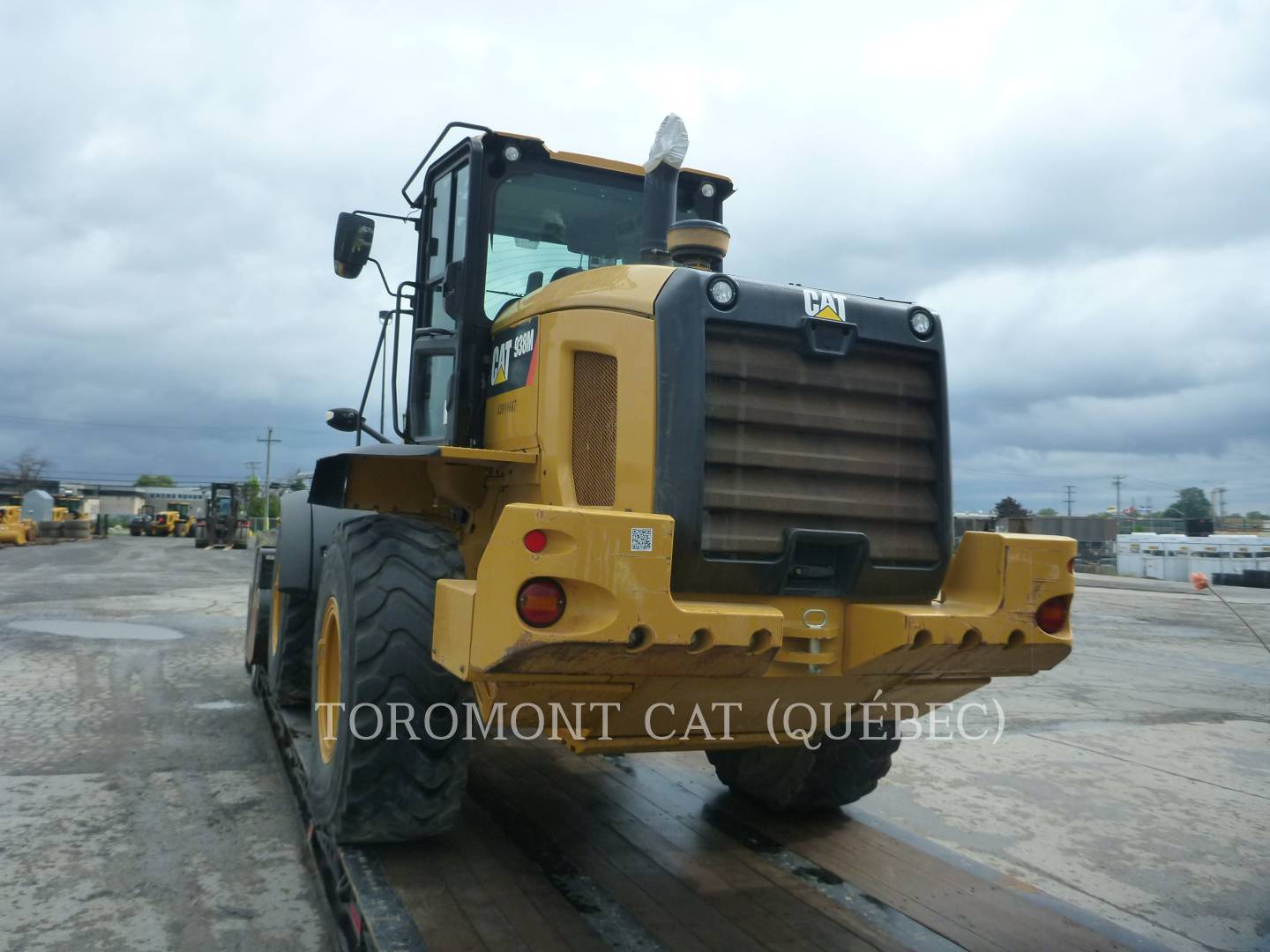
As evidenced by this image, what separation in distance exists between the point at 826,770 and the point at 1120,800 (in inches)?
91.7

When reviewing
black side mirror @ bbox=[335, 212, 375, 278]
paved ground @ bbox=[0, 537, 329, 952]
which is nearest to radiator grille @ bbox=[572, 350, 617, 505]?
black side mirror @ bbox=[335, 212, 375, 278]

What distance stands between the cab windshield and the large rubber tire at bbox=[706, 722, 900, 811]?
96.2 inches

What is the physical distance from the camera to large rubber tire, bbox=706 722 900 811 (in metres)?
4.84

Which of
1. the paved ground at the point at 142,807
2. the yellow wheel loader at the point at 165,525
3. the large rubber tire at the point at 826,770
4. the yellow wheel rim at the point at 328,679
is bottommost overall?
the paved ground at the point at 142,807

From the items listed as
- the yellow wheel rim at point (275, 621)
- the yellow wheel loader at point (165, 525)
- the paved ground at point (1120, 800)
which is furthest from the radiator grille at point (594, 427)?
the yellow wheel loader at point (165, 525)

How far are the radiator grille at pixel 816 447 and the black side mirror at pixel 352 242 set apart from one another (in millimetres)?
2120

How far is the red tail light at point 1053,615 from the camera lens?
3711 millimetres

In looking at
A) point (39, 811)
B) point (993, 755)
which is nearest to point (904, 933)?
point (993, 755)

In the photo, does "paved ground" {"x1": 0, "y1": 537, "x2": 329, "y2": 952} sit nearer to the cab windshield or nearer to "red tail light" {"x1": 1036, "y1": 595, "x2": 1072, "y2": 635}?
the cab windshield

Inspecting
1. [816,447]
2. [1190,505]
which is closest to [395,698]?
[816,447]

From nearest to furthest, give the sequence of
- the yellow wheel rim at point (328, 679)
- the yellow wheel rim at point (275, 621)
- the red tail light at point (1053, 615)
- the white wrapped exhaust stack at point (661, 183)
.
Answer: the red tail light at point (1053, 615)
the white wrapped exhaust stack at point (661, 183)
the yellow wheel rim at point (328, 679)
the yellow wheel rim at point (275, 621)

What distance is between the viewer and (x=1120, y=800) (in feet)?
19.7

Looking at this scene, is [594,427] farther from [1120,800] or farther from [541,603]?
A: [1120,800]

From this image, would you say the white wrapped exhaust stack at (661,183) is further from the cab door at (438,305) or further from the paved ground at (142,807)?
the paved ground at (142,807)
